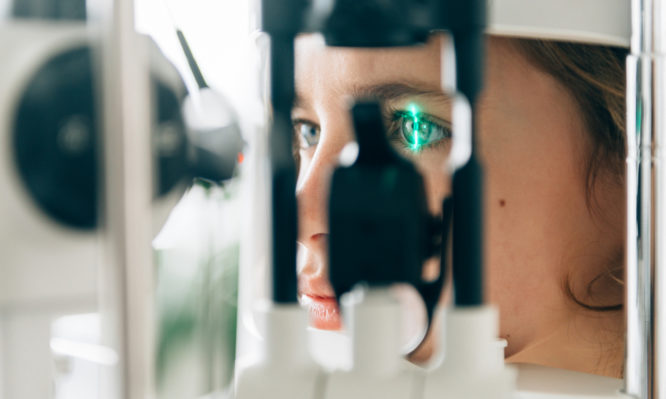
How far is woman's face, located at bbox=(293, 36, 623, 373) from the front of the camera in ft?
1.80

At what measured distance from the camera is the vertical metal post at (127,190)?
0.76ft

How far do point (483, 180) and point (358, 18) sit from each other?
0.27 ft

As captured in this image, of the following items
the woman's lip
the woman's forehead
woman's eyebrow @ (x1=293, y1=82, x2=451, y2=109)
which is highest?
the woman's forehead

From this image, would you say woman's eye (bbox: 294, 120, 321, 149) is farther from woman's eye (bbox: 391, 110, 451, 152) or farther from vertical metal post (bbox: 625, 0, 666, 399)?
vertical metal post (bbox: 625, 0, 666, 399)

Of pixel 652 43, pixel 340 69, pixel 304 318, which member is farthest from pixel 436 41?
pixel 304 318

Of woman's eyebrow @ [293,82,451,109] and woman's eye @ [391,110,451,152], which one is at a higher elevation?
woman's eyebrow @ [293,82,451,109]

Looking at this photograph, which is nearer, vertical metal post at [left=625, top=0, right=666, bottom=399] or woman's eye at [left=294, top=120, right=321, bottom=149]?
vertical metal post at [left=625, top=0, right=666, bottom=399]

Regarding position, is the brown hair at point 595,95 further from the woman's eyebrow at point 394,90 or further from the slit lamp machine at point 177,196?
the slit lamp machine at point 177,196

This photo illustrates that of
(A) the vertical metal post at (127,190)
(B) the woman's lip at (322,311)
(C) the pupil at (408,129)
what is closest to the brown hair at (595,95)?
(C) the pupil at (408,129)

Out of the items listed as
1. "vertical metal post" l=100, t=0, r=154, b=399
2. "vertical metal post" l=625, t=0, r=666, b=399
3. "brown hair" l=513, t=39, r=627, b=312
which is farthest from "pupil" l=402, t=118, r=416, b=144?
"vertical metal post" l=100, t=0, r=154, b=399

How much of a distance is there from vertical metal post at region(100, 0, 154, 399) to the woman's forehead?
0.30m

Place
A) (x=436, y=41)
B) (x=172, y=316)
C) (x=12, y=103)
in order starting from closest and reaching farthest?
(x=12, y=103)
(x=172, y=316)
(x=436, y=41)

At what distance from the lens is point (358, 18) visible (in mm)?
247

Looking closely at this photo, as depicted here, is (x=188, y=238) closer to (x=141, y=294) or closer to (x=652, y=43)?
(x=141, y=294)
